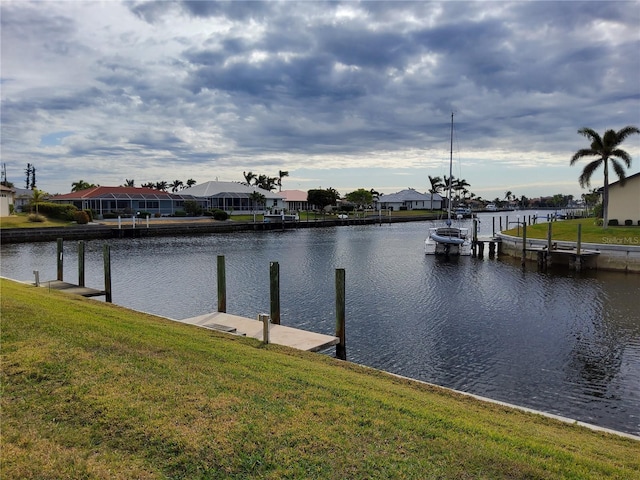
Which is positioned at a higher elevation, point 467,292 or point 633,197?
point 633,197

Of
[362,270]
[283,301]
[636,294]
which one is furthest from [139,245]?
[636,294]

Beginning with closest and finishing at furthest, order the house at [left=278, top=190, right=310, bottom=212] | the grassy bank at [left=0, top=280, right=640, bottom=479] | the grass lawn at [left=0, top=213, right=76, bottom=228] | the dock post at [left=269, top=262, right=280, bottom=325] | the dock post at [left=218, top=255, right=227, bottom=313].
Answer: the grassy bank at [left=0, top=280, right=640, bottom=479] < the dock post at [left=269, top=262, right=280, bottom=325] < the dock post at [left=218, top=255, right=227, bottom=313] < the grass lawn at [left=0, top=213, right=76, bottom=228] < the house at [left=278, top=190, right=310, bottom=212]

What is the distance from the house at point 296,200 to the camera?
133 m

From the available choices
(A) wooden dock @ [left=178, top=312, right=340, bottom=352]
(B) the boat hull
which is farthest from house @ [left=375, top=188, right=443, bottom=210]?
(A) wooden dock @ [left=178, top=312, right=340, bottom=352]

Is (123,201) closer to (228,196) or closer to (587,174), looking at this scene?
(228,196)

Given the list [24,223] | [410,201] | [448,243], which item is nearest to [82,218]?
[24,223]

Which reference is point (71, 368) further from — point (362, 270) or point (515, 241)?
point (515, 241)

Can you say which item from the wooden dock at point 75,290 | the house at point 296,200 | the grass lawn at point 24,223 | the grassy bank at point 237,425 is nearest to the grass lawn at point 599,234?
the grassy bank at point 237,425

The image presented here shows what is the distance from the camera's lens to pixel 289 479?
4961 millimetres

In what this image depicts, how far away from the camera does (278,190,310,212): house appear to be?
13300 centimetres

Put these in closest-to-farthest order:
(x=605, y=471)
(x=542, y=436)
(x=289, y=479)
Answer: (x=289, y=479), (x=605, y=471), (x=542, y=436)

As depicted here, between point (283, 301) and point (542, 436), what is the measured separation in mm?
16653

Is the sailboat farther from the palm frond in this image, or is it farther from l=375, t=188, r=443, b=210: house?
l=375, t=188, r=443, b=210: house

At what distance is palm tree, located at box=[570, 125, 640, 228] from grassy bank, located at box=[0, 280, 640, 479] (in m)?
41.7
